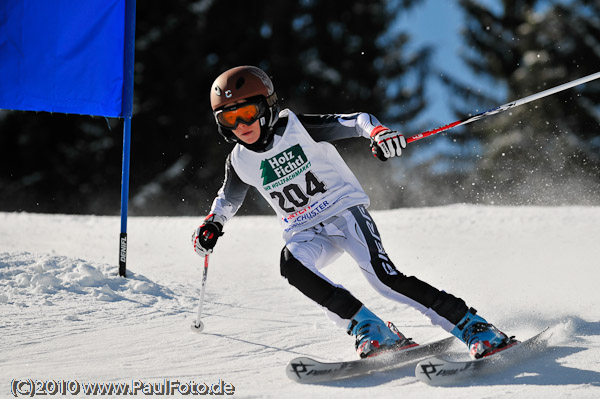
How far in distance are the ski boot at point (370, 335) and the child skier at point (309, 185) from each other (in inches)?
0.7

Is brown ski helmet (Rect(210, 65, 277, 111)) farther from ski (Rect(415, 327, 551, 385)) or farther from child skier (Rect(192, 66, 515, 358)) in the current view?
ski (Rect(415, 327, 551, 385))

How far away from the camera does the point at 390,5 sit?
1891 centimetres

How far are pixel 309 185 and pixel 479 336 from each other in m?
1.08

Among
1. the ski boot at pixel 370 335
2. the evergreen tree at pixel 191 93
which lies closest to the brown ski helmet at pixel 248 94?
the ski boot at pixel 370 335

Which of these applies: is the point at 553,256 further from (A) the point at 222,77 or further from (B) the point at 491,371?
(A) the point at 222,77

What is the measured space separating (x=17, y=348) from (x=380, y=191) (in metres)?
14.1

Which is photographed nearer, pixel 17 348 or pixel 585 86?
pixel 17 348

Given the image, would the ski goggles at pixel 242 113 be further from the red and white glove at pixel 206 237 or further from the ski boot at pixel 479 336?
the ski boot at pixel 479 336

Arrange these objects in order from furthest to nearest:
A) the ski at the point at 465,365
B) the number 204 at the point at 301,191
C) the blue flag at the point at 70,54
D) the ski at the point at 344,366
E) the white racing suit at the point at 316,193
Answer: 1. the blue flag at the point at 70,54
2. the number 204 at the point at 301,191
3. the white racing suit at the point at 316,193
4. the ski at the point at 344,366
5. the ski at the point at 465,365

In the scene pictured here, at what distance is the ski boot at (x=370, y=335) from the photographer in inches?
112

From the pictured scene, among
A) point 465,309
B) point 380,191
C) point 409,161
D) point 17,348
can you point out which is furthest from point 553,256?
point 409,161

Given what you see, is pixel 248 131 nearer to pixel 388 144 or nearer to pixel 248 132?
pixel 248 132

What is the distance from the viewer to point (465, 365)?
2.64m

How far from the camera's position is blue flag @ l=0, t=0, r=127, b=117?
486 cm
